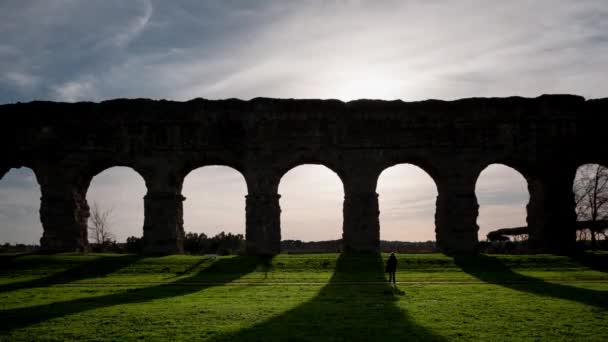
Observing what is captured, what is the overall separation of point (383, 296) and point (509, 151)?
14.4 meters

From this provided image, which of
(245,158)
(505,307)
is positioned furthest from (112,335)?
(245,158)

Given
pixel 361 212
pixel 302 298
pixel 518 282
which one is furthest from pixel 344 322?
pixel 361 212

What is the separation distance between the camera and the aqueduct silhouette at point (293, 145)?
23.3 metres

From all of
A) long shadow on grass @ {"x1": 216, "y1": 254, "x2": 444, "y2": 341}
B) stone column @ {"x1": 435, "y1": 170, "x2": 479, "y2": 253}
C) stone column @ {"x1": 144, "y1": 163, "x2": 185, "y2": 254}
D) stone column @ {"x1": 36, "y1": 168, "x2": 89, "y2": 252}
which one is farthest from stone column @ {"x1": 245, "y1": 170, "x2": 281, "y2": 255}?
long shadow on grass @ {"x1": 216, "y1": 254, "x2": 444, "y2": 341}

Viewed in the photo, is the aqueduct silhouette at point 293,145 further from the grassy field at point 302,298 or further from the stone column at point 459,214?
the grassy field at point 302,298

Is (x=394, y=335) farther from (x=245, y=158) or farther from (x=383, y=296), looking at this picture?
(x=245, y=158)

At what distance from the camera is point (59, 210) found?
2353cm

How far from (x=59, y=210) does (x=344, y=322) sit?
63.9 feet

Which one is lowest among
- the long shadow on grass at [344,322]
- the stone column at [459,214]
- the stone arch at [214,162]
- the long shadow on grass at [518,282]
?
the long shadow on grass at [518,282]

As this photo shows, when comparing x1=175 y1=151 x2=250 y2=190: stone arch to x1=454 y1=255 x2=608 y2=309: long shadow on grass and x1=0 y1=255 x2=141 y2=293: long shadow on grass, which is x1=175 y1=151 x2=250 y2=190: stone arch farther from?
x1=454 y1=255 x2=608 y2=309: long shadow on grass

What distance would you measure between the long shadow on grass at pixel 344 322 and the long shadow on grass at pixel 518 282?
3.93 meters

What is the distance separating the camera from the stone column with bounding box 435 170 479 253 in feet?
75.2

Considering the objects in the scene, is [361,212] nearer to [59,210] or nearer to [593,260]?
[593,260]

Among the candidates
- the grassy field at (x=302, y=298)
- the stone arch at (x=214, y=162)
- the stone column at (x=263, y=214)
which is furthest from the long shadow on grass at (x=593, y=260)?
the stone arch at (x=214, y=162)
